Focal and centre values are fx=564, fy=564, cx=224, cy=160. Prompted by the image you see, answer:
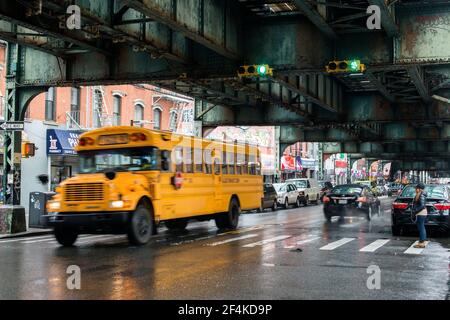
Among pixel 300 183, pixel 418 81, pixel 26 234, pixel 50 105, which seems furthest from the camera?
pixel 300 183

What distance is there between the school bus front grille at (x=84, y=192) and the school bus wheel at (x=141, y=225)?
100 centimetres

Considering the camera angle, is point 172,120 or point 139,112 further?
point 172,120

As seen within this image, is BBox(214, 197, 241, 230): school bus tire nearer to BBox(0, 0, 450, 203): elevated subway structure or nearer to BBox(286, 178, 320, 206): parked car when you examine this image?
BBox(0, 0, 450, 203): elevated subway structure

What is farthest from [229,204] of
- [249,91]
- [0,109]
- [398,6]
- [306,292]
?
[0,109]

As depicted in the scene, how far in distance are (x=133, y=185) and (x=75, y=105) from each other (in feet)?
63.3

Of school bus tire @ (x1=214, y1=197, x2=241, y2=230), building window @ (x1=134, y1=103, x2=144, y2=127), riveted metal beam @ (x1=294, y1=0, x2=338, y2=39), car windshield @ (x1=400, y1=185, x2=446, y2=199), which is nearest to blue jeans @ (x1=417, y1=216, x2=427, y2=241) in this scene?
car windshield @ (x1=400, y1=185, x2=446, y2=199)

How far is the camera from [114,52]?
1917cm

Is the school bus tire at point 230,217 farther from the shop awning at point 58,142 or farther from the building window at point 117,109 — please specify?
the building window at point 117,109

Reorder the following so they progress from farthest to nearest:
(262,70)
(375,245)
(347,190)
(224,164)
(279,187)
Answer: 1. (279,187)
2. (347,190)
3. (224,164)
4. (262,70)
5. (375,245)

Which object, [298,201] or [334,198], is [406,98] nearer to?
[334,198]

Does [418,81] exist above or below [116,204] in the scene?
above

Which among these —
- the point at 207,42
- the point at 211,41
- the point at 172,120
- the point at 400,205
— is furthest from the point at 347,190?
the point at 172,120

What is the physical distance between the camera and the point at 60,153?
97.7ft

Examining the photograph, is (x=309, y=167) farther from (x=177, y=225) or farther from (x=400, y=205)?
(x=400, y=205)
